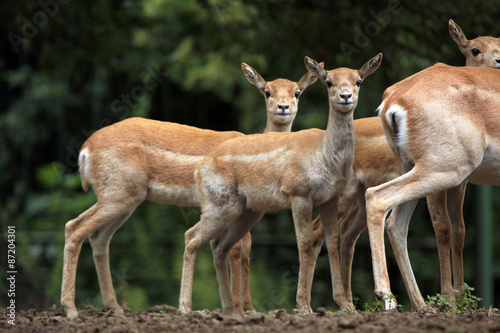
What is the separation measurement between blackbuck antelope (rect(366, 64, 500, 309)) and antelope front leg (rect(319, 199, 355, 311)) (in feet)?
Answer: 1.42

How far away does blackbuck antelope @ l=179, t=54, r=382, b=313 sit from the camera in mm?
5766

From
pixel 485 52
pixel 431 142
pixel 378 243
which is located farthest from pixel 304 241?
pixel 485 52

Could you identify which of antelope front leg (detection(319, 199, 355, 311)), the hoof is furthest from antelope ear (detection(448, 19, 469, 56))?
the hoof

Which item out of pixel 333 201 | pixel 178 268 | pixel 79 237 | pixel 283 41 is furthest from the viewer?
pixel 283 41

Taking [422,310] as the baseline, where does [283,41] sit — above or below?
above

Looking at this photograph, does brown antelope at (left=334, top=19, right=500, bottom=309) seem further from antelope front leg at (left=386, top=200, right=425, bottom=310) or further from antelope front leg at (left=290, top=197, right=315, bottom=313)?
antelope front leg at (left=290, top=197, right=315, bottom=313)

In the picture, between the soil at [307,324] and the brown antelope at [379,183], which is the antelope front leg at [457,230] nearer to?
the brown antelope at [379,183]

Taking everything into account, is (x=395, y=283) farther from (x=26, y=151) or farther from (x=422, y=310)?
(x=26, y=151)

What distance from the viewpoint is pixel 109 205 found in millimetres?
6535

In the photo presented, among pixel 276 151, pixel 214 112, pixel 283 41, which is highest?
pixel 283 41

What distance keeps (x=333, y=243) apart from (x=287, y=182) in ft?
2.01

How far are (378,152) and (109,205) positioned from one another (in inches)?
90.0

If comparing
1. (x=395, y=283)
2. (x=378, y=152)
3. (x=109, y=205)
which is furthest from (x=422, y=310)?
(x=395, y=283)

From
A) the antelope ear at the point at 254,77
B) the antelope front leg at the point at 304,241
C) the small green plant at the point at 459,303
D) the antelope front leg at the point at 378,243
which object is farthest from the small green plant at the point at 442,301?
the antelope ear at the point at 254,77
